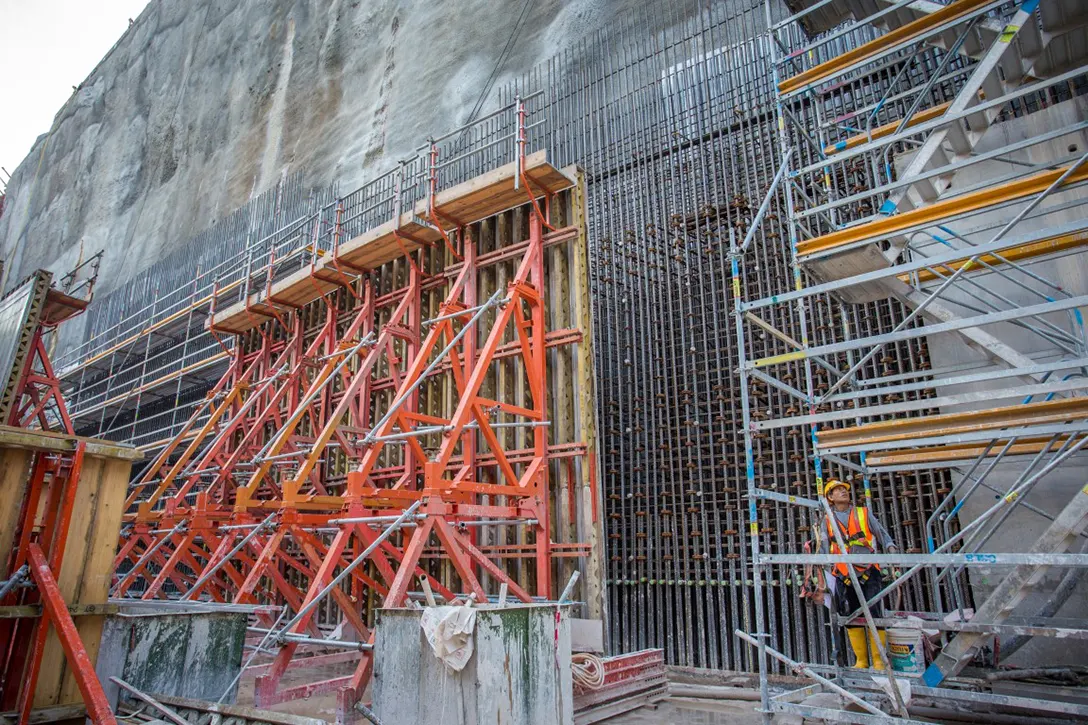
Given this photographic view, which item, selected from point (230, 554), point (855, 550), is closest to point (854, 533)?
point (855, 550)

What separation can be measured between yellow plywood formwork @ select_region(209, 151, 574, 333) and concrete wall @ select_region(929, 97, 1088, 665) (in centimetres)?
540

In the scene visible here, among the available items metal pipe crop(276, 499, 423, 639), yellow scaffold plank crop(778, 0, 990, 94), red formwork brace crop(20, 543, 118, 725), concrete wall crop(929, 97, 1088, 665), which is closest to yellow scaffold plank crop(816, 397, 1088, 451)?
concrete wall crop(929, 97, 1088, 665)

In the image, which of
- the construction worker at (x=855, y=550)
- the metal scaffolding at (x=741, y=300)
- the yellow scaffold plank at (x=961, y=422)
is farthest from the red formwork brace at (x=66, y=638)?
the yellow scaffold plank at (x=961, y=422)

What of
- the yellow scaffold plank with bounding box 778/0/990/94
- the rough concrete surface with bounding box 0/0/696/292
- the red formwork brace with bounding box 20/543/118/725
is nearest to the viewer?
the red formwork brace with bounding box 20/543/118/725

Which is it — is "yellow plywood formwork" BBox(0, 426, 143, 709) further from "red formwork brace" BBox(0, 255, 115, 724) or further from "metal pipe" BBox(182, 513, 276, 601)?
"metal pipe" BBox(182, 513, 276, 601)

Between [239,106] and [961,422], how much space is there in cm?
2542

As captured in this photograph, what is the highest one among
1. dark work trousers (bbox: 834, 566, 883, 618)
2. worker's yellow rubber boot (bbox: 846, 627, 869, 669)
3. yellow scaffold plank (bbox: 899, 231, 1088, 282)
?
yellow scaffold plank (bbox: 899, 231, 1088, 282)

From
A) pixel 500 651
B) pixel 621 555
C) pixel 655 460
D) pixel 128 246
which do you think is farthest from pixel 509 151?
pixel 128 246

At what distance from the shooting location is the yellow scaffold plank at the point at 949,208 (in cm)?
524

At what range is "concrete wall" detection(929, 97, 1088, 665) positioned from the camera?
6.43 m

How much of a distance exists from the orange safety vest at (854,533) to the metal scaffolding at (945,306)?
23 cm

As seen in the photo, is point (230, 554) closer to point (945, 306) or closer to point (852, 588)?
point (852, 588)

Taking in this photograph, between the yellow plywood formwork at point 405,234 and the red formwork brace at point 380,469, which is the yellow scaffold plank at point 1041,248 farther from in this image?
the yellow plywood formwork at point 405,234

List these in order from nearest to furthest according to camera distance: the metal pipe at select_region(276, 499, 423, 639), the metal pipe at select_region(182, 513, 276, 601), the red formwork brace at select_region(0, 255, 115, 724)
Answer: the red formwork brace at select_region(0, 255, 115, 724) → the metal pipe at select_region(276, 499, 423, 639) → the metal pipe at select_region(182, 513, 276, 601)
